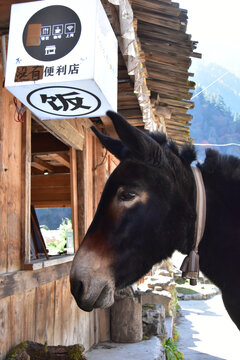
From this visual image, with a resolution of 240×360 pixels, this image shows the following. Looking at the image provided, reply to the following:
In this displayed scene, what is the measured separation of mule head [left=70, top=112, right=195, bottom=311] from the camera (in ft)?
5.89

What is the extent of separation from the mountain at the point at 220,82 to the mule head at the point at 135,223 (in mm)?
141294

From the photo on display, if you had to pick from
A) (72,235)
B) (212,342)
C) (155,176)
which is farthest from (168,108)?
(212,342)

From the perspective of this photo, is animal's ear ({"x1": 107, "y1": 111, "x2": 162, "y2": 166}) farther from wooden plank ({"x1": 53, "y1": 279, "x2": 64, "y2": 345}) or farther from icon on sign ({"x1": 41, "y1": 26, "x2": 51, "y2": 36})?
wooden plank ({"x1": 53, "y1": 279, "x2": 64, "y2": 345})

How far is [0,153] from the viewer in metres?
3.02

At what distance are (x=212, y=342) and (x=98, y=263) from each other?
705 cm

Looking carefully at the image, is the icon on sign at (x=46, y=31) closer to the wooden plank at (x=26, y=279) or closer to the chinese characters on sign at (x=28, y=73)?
the chinese characters on sign at (x=28, y=73)

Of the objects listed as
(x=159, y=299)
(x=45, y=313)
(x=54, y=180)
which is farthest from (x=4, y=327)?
(x=54, y=180)

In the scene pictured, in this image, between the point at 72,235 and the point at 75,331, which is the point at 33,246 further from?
the point at 75,331

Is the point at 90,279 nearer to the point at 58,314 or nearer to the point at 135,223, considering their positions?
the point at 135,223

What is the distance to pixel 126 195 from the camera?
186 centimetres

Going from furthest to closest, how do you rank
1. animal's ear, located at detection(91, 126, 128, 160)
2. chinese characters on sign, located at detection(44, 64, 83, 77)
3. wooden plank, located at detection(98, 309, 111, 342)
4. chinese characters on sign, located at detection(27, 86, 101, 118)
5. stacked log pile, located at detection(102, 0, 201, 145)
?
wooden plank, located at detection(98, 309, 111, 342) → stacked log pile, located at detection(102, 0, 201, 145) → chinese characters on sign, located at detection(27, 86, 101, 118) → chinese characters on sign, located at detection(44, 64, 83, 77) → animal's ear, located at detection(91, 126, 128, 160)

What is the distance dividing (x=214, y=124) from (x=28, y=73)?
10070cm

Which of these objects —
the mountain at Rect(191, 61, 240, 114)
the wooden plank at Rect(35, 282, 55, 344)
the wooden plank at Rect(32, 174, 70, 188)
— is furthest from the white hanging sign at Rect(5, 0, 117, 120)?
the mountain at Rect(191, 61, 240, 114)

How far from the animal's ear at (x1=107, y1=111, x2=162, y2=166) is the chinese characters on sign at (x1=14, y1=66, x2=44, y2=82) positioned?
0.90 meters
